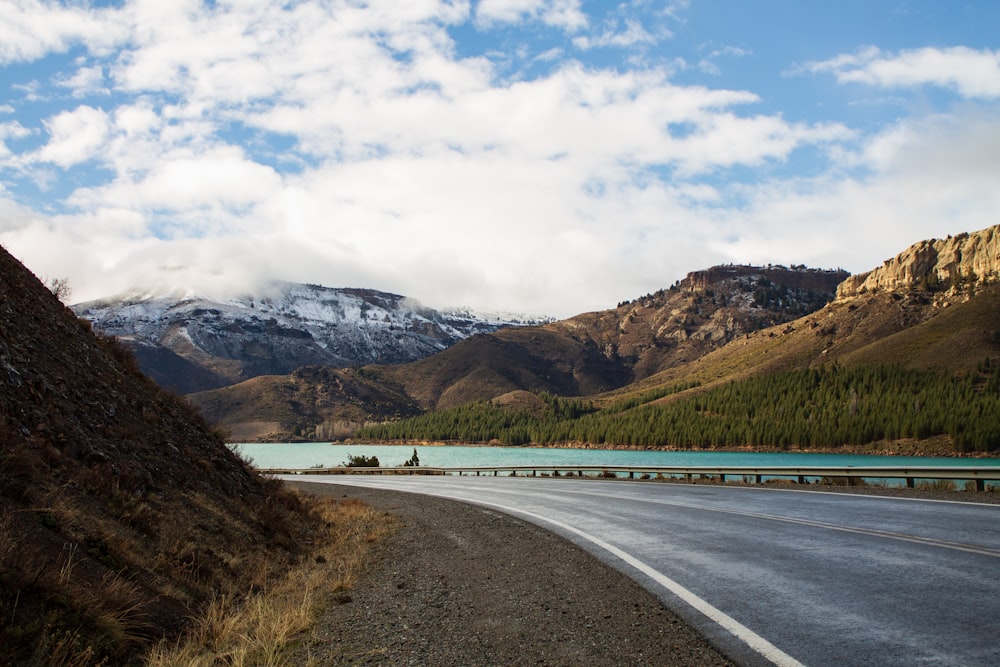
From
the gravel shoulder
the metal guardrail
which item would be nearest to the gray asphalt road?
the gravel shoulder

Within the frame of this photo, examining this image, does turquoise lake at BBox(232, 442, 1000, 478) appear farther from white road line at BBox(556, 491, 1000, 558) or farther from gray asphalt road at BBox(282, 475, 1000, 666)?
gray asphalt road at BBox(282, 475, 1000, 666)

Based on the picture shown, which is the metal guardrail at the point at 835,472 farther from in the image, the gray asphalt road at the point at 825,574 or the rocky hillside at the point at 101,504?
the rocky hillside at the point at 101,504

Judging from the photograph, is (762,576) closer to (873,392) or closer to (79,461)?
(79,461)

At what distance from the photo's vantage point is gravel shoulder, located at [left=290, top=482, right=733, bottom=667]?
19.1 ft

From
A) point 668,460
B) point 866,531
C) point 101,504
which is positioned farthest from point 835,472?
point 668,460

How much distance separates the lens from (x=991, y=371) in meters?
141

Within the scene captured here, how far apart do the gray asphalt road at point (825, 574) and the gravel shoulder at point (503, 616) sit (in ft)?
1.49

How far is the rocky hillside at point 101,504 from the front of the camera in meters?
6.16

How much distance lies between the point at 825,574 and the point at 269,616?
6411 millimetres

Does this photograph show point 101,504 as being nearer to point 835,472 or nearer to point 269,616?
point 269,616

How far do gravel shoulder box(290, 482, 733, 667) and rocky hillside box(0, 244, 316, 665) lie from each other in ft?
6.32

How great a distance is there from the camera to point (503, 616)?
730 cm

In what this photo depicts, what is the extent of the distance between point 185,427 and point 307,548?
4656mm

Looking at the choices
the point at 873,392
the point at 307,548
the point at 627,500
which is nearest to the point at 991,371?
the point at 873,392
